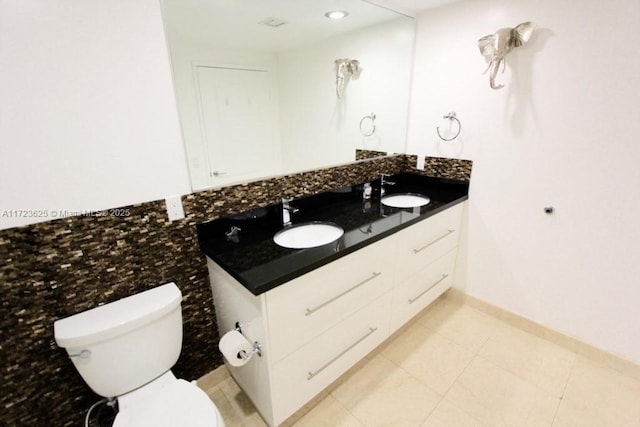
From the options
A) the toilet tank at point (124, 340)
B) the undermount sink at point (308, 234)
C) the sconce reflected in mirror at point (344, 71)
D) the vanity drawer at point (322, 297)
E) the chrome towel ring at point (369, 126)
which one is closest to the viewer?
the toilet tank at point (124, 340)

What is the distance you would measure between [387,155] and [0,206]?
213cm

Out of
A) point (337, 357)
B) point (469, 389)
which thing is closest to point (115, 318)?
point (337, 357)

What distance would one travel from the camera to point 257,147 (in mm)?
1735

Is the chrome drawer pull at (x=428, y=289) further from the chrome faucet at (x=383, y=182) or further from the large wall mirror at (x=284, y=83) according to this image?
the large wall mirror at (x=284, y=83)

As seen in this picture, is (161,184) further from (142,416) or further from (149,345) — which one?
(142,416)

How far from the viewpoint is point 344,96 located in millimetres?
2094

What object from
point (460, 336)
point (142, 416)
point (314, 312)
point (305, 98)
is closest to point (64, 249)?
point (142, 416)

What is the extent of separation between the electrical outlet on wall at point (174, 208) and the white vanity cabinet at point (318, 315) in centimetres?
28

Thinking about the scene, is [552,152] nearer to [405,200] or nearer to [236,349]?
[405,200]

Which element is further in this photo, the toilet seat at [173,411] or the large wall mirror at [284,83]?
the large wall mirror at [284,83]

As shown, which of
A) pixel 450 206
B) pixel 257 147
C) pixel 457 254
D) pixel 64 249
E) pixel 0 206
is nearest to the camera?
pixel 0 206

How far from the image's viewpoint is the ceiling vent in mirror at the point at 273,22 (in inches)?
63.1

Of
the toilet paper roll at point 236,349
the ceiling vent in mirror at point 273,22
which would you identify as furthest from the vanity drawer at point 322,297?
the ceiling vent in mirror at point 273,22

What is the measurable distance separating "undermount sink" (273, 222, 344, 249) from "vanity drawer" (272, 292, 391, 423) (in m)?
0.41
